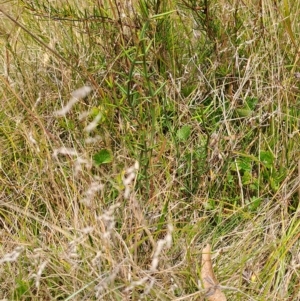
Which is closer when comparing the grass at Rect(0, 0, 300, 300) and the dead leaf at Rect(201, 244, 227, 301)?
the dead leaf at Rect(201, 244, 227, 301)

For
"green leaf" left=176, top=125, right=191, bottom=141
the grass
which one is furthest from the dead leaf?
"green leaf" left=176, top=125, right=191, bottom=141

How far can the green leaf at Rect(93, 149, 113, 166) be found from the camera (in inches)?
61.2

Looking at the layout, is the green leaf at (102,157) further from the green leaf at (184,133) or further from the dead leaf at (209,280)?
the dead leaf at (209,280)

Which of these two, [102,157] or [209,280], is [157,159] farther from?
[209,280]

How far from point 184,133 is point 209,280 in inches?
20.6

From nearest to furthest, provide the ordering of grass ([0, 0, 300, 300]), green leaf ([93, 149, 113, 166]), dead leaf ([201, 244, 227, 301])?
1. dead leaf ([201, 244, 227, 301])
2. grass ([0, 0, 300, 300])
3. green leaf ([93, 149, 113, 166])

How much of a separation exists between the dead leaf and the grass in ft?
0.08

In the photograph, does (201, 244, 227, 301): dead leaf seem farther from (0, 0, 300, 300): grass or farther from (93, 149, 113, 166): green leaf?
(93, 149, 113, 166): green leaf

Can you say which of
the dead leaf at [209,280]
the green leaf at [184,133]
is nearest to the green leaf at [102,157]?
the green leaf at [184,133]

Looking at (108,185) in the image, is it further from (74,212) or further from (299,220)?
(299,220)

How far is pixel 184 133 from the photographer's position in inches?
63.1

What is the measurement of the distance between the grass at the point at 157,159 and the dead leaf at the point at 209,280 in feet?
0.08

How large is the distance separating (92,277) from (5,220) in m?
0.37

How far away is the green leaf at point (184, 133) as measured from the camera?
160cm
